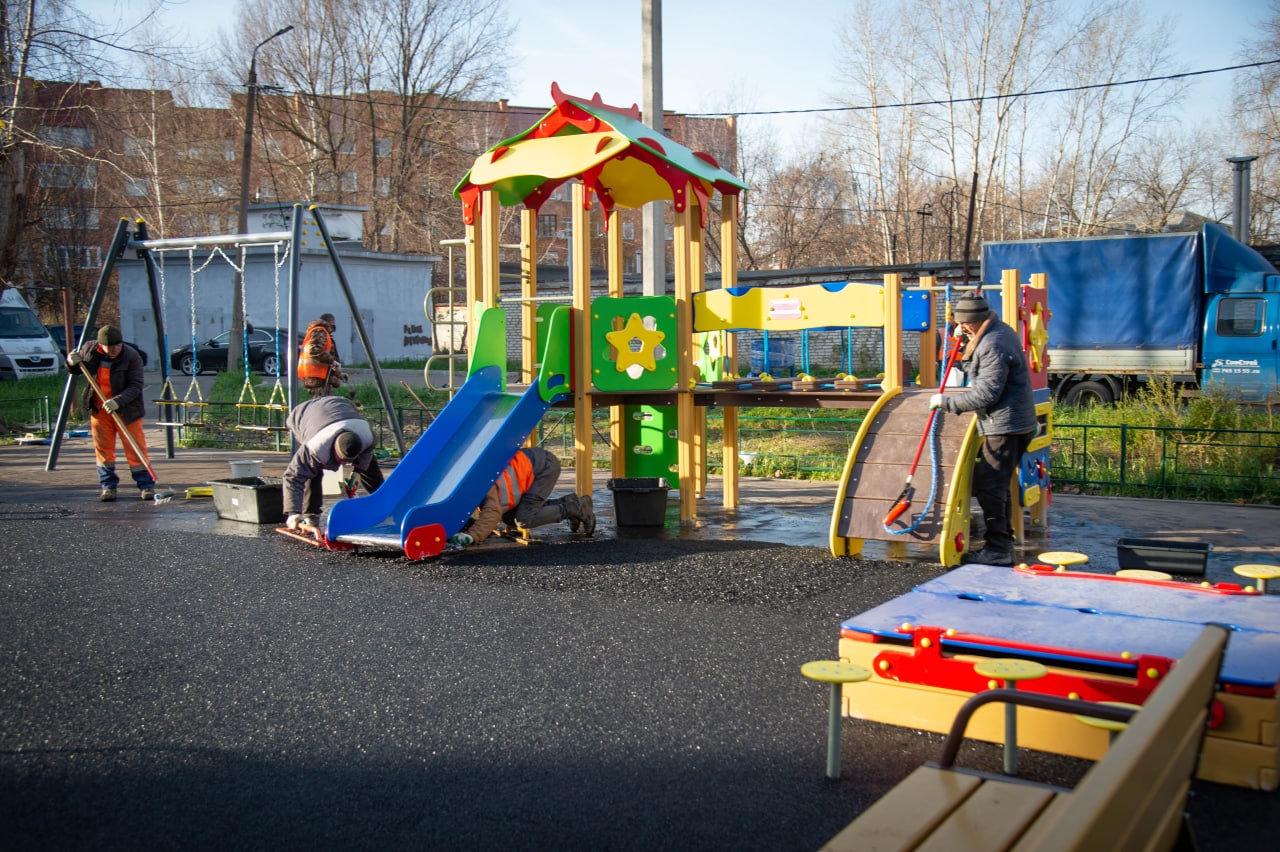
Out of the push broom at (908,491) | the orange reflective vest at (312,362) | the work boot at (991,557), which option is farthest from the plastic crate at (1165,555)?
the orange reflective vest at (312,362)

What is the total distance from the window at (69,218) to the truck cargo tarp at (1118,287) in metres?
39.0

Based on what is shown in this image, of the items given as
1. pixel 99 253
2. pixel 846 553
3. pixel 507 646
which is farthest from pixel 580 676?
pixel 99 253

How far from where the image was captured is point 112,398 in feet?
36.6

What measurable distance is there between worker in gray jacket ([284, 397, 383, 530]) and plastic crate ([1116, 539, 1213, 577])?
5586 mm

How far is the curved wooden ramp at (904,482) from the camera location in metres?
7.49

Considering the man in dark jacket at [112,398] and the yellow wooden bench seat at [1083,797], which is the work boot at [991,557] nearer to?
the yellow wooden bench seat at [1083,797]

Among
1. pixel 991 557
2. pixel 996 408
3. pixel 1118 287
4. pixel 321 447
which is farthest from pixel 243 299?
pixel 1118 287

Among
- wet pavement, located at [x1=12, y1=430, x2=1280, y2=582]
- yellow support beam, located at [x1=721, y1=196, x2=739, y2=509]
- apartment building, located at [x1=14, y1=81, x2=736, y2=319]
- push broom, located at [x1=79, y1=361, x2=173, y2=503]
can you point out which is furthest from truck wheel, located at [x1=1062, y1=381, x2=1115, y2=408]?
apartment building, located at [x1=14, y1=81, x2=736, y2=319]

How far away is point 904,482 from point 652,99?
24.3 ft

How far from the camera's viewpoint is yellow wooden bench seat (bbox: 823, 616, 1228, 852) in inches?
78.5

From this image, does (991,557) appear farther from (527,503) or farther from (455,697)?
(455,697)

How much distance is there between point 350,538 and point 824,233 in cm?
4129

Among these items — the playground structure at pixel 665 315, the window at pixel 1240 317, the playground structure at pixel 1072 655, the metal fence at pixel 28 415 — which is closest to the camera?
Answer: the playground structure at pixel 1072 655

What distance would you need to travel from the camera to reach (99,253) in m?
51.2
